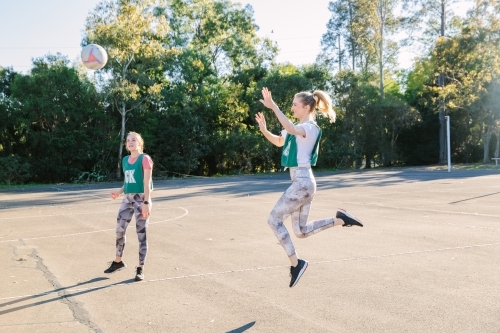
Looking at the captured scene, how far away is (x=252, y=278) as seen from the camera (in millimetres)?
6633

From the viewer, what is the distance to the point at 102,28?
101 feet

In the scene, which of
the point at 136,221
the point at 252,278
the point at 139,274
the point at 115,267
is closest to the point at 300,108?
the point at 252,278

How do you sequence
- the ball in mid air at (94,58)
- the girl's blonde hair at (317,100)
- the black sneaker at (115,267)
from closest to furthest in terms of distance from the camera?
the girl's blonde hair at (317,100) → the black sneaker at (115,267) → the ball in mid air at (94,58)

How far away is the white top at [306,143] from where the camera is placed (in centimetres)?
573

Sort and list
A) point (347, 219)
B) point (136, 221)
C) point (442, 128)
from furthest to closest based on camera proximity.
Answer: point (442, 128)
point (136, 221)
point (347, 219)

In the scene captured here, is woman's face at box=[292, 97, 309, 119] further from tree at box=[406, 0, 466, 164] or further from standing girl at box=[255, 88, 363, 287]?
tree at box=[406, 0, 466, 164]

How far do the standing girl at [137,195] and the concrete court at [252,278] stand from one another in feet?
1.31

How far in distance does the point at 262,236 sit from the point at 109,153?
86.9 ft

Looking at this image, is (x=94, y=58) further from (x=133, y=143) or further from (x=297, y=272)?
(x=297, y=272)

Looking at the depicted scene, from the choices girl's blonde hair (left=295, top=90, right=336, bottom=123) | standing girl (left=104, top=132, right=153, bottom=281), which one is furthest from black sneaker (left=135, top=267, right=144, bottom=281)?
girl's blonde hair (left=295, top=90, right=336, bottom=123)

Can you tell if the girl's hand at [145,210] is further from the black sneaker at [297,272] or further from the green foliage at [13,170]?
the green foliage at [13,170]

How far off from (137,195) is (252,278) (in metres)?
1.82

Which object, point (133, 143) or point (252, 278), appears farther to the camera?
point (133, 143)

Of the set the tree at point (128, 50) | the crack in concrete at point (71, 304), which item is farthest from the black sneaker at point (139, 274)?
the tree at point (128, 50)
